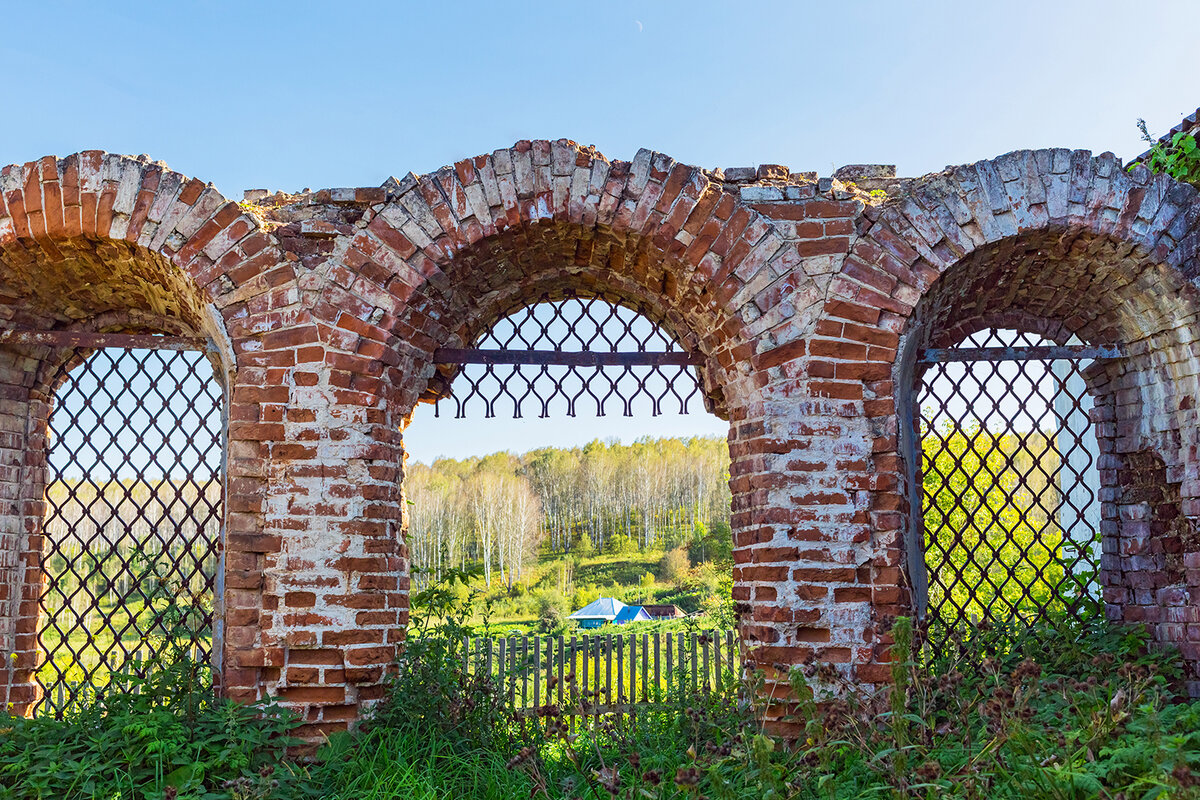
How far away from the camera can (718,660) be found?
9.16 m

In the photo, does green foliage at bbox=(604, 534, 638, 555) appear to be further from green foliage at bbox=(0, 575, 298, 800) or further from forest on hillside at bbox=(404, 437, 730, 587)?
green foliage at bbox=(0, 575, 298, 800)

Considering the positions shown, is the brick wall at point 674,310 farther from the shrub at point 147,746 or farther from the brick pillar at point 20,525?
the brick pillar at point 20,525

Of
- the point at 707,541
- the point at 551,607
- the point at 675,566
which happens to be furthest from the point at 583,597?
the point at 707,541

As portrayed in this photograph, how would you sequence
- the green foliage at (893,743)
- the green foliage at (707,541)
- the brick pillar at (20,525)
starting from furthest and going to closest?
the green foliage at (707,541) → the brick pillar at (20,525) → the green foliage at (893,743)

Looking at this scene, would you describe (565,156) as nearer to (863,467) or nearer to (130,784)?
(863,467)

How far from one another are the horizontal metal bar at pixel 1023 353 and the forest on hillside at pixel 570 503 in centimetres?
4040

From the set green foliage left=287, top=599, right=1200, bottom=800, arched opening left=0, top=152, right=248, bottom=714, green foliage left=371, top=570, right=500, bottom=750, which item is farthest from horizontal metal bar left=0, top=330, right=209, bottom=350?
green foliage left=287, top=599, right=1200, bottom=800

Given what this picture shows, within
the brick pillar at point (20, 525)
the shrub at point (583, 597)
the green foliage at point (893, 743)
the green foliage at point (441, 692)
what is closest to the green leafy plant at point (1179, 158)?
A: the green foliage at point (893, 743)

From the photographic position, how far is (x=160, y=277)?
4473 mm

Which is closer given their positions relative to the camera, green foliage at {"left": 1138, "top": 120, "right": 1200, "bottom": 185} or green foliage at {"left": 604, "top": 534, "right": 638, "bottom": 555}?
green foliage at {"left": 1138, "top": 120, "right": 1200, "bottom": 185}

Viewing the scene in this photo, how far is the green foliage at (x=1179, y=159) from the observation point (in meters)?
4.32

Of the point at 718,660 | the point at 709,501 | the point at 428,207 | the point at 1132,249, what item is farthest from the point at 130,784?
the point at 709,501

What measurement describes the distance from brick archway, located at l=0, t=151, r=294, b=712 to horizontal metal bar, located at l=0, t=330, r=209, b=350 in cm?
13

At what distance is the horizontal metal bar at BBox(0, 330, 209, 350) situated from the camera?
460cm
